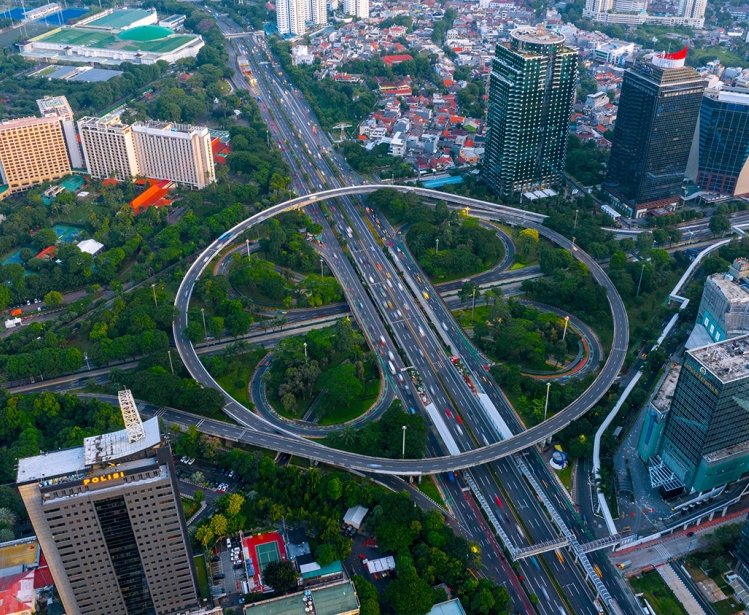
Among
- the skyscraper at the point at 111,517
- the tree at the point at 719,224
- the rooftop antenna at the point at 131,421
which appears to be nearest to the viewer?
the skyscraper at the point at 111,517

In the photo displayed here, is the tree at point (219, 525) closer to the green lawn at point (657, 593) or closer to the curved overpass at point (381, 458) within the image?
the curved overpass at point (381, 458)

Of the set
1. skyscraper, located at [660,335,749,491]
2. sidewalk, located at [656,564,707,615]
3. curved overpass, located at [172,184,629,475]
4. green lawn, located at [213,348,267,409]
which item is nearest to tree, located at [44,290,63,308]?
curved overpass, located at [172,184,629,475]

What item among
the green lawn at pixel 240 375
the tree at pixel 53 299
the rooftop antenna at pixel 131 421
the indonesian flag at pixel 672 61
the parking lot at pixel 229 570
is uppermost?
the indonesian flag at pixel 672 61

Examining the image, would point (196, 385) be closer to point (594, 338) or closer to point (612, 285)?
point (594, 338)

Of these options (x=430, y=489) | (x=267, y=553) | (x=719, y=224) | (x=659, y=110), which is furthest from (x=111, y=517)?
(x=719, y=224)

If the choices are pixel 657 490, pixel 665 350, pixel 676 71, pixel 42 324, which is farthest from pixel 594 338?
pixel 42 324

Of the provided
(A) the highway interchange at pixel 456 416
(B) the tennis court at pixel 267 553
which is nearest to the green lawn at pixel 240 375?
(A) the highway interchange at pixel 456 416
